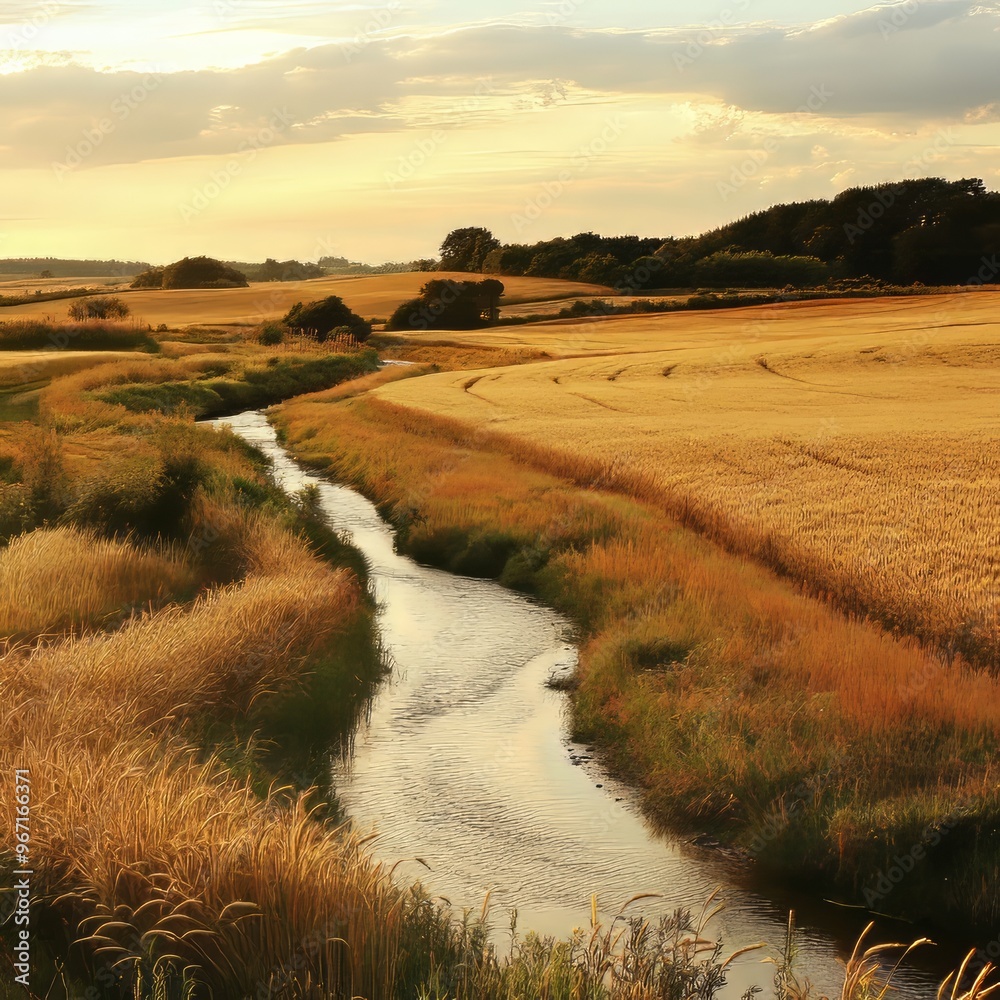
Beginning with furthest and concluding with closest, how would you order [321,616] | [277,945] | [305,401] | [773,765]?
[305,401] → [321,616] → [773,765] → [277,945]

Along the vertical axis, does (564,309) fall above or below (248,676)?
above

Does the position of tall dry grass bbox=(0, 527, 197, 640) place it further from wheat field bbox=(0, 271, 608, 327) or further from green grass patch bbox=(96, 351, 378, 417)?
wheat field bbox=(0, 271, 608, 327)

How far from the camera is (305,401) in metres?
43.7

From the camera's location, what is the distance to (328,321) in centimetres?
7225

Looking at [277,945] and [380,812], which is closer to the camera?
[277,945]

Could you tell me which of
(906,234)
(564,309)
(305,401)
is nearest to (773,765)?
(305,401)

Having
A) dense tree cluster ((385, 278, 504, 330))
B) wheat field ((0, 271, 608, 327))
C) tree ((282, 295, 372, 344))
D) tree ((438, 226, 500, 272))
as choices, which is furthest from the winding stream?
tree ((438, 226, 500, 272))

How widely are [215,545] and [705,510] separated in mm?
8218

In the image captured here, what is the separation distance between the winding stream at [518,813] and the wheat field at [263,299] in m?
70.9

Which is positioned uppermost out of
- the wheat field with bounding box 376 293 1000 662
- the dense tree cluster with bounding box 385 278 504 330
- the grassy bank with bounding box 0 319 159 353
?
the dense tree cluster with bounding box 385 278 504 330

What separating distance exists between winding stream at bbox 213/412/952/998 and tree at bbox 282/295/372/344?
190ft

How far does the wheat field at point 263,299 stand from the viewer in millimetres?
90938

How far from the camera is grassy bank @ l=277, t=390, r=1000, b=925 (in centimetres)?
851

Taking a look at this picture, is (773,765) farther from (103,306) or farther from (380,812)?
(103,306)
